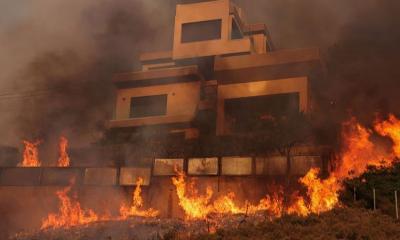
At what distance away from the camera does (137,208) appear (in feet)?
58.2

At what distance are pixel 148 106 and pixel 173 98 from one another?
2066mm

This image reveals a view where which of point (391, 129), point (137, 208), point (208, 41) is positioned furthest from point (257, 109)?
point (137, 208)

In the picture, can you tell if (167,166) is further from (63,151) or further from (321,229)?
(321,229)

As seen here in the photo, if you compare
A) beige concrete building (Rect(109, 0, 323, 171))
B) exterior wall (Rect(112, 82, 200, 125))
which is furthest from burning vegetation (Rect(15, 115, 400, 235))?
exterior wall (Rect(112, 82, 200, 125))

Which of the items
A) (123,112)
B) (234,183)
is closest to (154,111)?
(123,112)

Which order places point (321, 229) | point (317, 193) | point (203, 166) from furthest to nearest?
point (203, 166) < point (317, 193) < point (321, 229)

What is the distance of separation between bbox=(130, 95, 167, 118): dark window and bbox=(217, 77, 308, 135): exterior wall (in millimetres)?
4992

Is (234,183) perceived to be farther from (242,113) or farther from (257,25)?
(257,25)

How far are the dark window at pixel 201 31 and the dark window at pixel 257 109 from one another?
20.6 ft

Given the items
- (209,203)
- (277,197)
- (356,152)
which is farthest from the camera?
(356,152)

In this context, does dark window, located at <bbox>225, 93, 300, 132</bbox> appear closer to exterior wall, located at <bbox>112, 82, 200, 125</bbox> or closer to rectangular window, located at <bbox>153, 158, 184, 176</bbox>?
exterior wall, located at <bbox>112, 82, 200, 125</bbox>

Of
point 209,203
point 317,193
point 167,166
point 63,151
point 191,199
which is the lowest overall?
point 209,203

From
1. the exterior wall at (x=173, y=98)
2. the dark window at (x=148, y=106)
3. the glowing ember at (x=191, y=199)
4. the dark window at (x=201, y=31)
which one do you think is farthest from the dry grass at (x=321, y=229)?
the dark window at (x=201, y=31)

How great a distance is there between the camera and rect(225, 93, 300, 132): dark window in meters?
24.5
